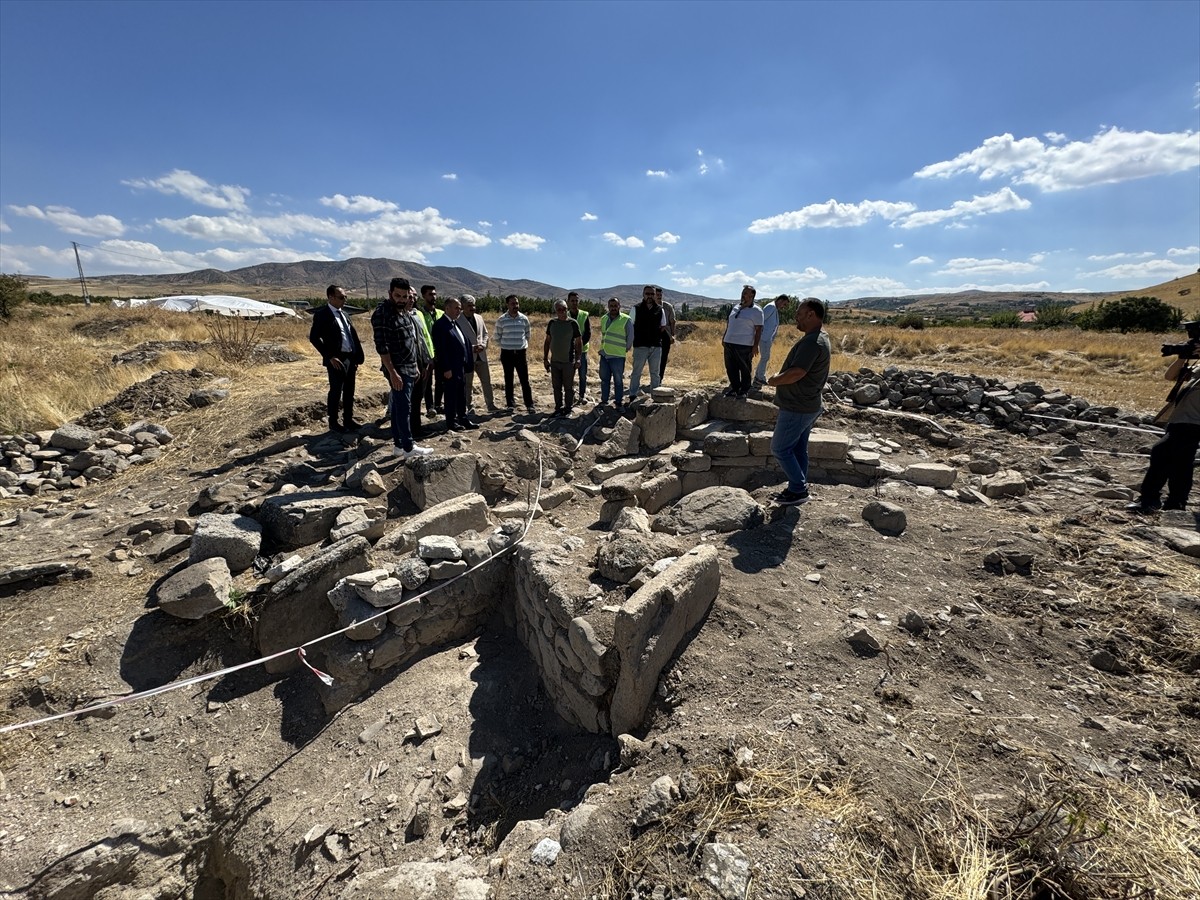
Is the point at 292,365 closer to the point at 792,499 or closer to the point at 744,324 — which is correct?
the point at 744,324

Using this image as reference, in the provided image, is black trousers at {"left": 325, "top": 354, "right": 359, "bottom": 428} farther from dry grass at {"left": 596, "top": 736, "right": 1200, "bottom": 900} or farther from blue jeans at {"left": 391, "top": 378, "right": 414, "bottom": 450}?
dry grass at {"left": 596, "top": 736, "right": 1200, "bottom": 900}

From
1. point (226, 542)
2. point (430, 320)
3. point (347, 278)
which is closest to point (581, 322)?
point (430, 320)

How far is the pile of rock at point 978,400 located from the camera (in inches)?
327

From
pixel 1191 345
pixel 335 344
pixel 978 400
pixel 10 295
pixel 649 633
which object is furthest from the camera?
pixel 10 295

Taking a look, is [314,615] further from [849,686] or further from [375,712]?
[849,686]

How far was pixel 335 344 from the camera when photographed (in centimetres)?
661

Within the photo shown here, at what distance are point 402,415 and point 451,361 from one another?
5.14ft

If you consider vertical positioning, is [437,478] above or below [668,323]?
below

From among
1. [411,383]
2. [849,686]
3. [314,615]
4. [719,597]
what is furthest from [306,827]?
[411,383]

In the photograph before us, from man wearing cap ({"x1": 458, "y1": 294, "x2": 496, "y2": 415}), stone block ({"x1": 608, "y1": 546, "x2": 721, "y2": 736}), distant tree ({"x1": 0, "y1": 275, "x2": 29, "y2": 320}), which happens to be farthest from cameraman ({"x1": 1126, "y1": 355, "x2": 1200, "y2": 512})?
distant tree ({"x1": 0, "y1": 275, "x2": 29, "y2": 320})

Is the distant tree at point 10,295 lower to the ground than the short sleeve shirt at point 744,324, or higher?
higher

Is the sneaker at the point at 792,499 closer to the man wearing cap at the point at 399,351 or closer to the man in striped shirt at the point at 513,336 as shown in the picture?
the man wearing cap at the point at 399,351

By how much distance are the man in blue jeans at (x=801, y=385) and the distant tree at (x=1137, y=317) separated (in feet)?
129

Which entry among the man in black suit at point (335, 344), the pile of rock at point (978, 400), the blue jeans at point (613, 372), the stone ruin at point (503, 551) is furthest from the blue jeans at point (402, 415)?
the pile of rock at point (978, 400)
